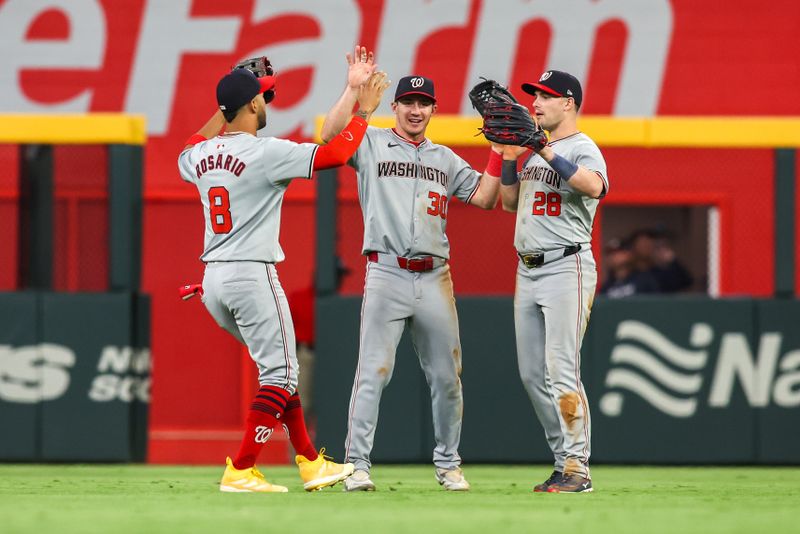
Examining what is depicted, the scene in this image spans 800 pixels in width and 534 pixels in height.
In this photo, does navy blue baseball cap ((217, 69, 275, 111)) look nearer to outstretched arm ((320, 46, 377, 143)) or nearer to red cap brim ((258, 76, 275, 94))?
red cap brim ((258, 76, 275, 94))

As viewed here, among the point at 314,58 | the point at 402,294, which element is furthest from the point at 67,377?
the point at 314,58

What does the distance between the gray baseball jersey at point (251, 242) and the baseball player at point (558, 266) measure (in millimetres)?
1143

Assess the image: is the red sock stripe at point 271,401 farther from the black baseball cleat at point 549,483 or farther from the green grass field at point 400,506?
the black baseball cleat at point 549,483

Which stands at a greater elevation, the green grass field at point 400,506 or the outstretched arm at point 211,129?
the outstretched arm at point 211,129

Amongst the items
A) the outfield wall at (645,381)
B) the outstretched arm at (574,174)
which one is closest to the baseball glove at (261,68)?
the outstretched arm at (574,174)

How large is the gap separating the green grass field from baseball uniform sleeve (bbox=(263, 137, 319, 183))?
1.44m

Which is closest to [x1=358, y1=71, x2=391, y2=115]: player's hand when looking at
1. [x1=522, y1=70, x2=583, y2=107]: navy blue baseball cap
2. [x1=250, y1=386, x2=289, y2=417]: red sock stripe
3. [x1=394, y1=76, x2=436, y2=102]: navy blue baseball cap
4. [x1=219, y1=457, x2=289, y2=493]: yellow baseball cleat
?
[x1=394, y1=76, x2=436, y2=102]: navy blue baseball cap

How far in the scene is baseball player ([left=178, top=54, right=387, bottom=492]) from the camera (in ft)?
22.3

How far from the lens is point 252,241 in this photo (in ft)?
22.5

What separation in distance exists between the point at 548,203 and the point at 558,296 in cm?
46

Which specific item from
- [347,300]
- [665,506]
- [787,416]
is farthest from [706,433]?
[665,506]

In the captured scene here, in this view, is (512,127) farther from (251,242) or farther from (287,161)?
(251,242)

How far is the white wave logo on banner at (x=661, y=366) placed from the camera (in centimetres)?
1009

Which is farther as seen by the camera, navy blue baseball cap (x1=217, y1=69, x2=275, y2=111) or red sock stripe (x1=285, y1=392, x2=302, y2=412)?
red sock stripe (x1=285, y1=392, x2=302, y2=412)
